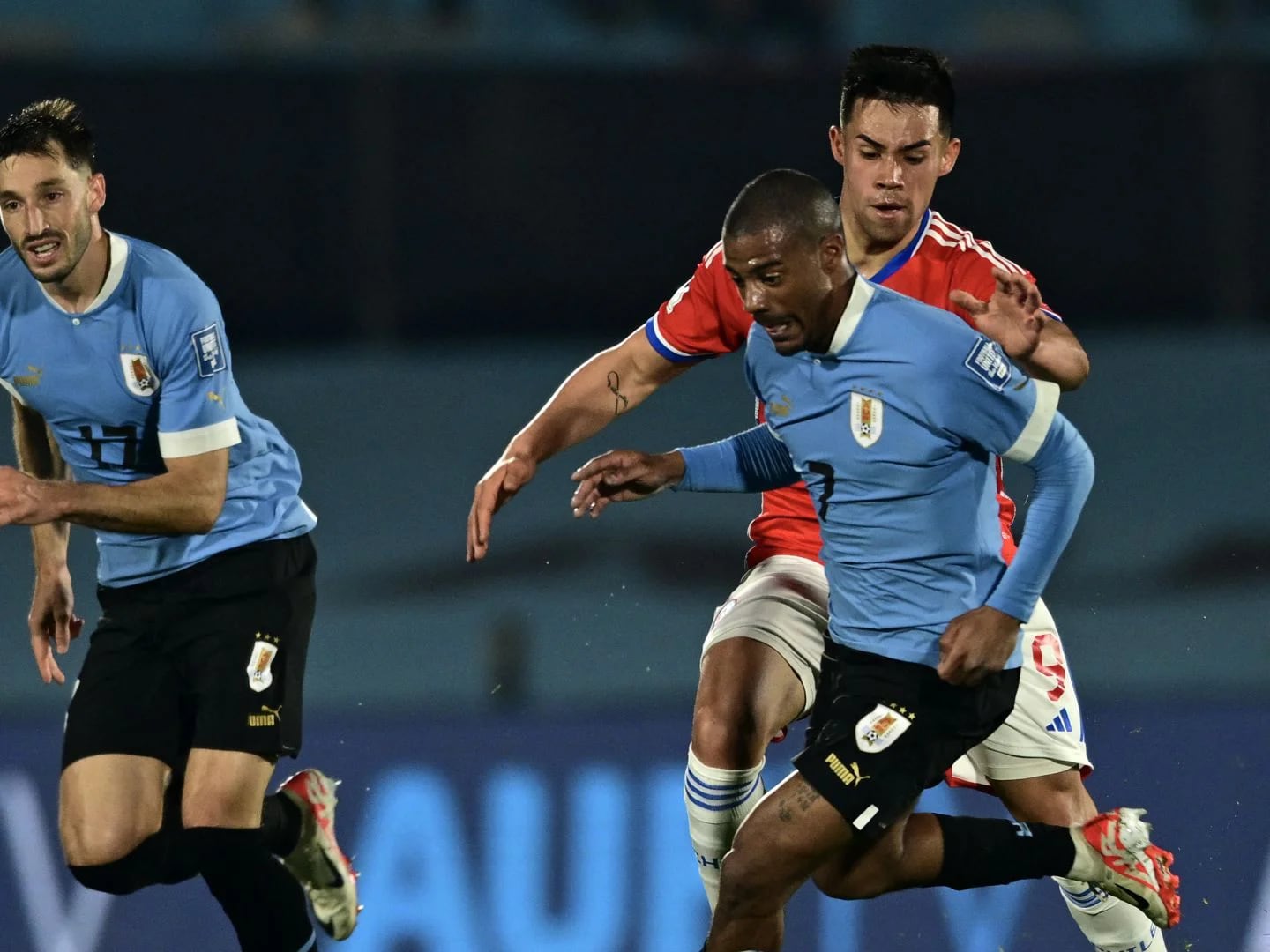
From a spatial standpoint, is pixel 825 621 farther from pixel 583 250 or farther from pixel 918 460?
pixel 583 250

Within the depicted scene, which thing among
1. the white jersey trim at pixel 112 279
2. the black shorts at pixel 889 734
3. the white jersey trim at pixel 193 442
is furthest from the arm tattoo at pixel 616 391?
the white jersey trim at pixel 112 279

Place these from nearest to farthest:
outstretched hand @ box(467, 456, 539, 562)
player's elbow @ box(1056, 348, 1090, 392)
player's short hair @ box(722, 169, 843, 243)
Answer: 1. player's short hair @ box(722, 169, 843, 243)
2. player's elbow @ box(1056, 348, 1090, 392)
3. outstretched hand @ box(467, 456, 539, 562)

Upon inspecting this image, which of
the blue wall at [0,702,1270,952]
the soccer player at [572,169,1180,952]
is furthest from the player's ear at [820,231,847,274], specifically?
the blue wall at [0,702,1270,952]

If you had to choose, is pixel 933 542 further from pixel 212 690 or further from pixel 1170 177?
pixel 1170 177

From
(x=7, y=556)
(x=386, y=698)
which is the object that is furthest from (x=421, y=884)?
(x=7, y=556)

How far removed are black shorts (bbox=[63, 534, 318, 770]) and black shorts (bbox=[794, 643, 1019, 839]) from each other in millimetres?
1164

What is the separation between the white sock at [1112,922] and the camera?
437 centimetres

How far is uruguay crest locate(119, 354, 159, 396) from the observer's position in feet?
14.0

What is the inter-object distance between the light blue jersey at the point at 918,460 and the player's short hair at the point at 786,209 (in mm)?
163

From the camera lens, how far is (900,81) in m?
4.27

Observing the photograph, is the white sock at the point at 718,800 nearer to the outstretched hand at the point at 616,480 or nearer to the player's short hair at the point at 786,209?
the outstretched hand at the point at 616,480

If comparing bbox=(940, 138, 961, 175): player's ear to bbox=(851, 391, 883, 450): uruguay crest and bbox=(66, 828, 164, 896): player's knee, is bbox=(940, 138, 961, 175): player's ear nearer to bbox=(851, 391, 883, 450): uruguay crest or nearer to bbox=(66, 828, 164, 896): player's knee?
bbox=(851, 391, 883, 450): uruguay crest

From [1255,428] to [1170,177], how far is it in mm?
1274

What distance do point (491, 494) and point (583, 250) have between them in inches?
199
